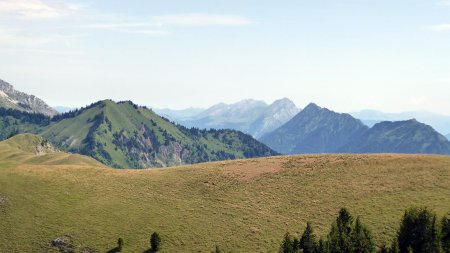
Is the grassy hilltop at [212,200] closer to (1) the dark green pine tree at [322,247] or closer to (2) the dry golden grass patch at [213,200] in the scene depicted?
(2) the dry golden grass patch at [213,200]

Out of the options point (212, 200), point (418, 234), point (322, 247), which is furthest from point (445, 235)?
point (212, 200)

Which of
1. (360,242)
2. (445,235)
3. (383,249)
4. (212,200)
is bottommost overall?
(383,249)

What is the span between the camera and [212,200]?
9588 cm

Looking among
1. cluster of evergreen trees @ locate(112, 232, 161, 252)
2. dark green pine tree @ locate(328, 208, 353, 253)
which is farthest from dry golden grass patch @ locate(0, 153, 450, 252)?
dark green pine tree @ locate(328, 208, 353, 253)

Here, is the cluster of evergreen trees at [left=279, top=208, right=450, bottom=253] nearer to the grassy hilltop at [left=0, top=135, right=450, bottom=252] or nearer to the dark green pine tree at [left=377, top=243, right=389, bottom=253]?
the dark green pine tree at [left=377, top=243, right=389, bottom=253]

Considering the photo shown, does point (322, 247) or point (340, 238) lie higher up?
point (340, 238)

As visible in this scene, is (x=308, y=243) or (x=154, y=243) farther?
(x=154, y=243)

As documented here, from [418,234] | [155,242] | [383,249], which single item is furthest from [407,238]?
[155,242]

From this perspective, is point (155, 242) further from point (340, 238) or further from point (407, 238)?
point (407, 238)

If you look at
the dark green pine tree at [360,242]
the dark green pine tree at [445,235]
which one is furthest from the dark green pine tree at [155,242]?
the dark green pine tree at [445,235]

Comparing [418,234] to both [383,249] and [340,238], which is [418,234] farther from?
[340,238]

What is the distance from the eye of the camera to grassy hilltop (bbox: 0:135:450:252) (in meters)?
81.1

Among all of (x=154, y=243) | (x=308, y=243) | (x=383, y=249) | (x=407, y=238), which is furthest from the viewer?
(x=154, y=243)

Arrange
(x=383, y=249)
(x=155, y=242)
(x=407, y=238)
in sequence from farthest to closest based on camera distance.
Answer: (x=155, y=242), (x=383, y=249), (x=407, y=238)
